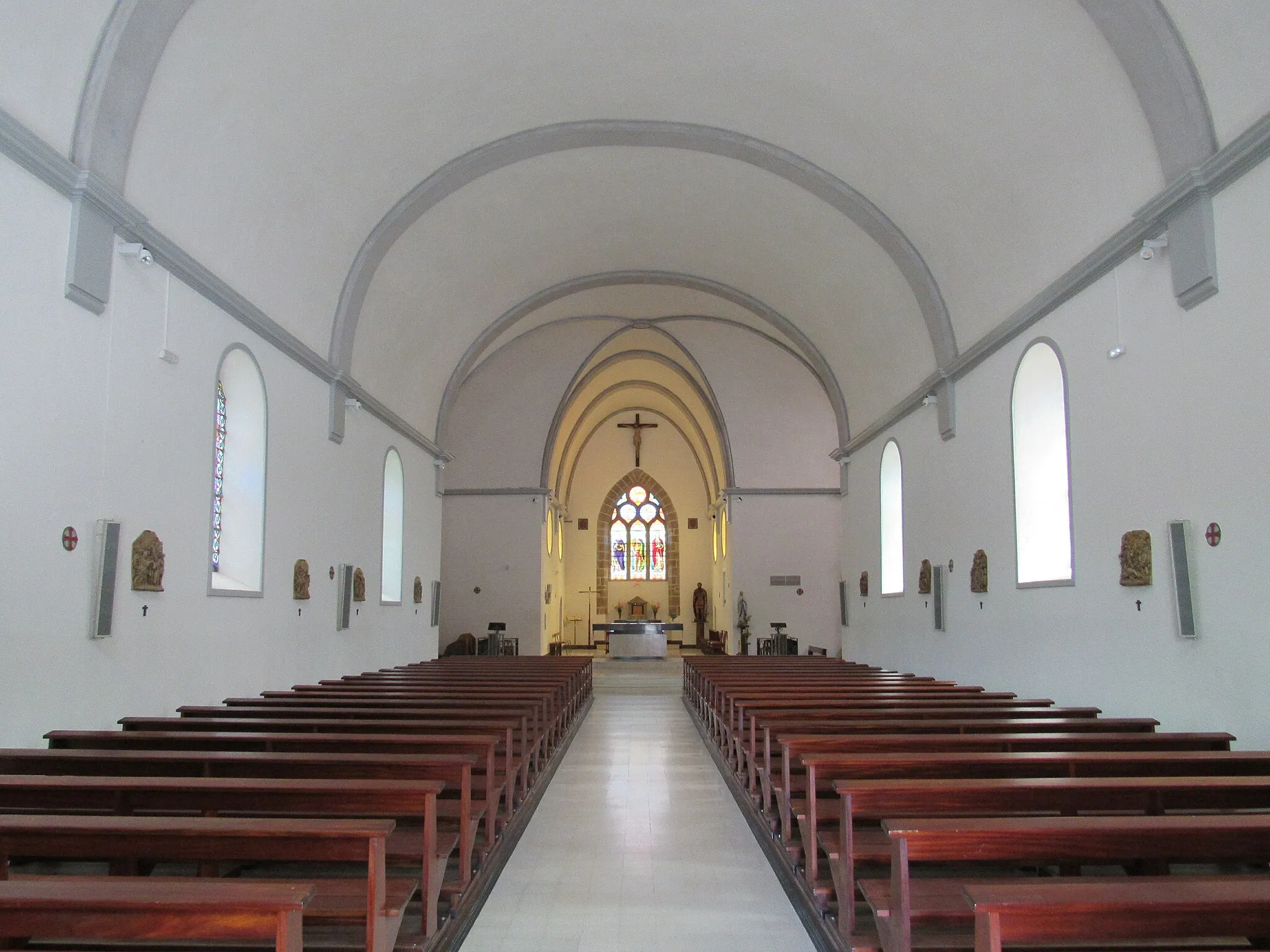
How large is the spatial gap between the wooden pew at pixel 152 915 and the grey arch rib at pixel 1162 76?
22.6ft

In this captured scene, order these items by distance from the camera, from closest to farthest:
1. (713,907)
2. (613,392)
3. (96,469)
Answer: (713,907), (96,469), (613,392)

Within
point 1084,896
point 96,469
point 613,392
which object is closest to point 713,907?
point 1084,896

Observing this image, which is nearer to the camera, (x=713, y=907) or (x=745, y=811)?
(x=713, y=907)

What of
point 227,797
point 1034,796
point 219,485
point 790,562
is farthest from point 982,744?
point 790,562

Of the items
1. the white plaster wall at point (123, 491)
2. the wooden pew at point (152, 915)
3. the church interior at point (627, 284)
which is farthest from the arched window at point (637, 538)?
the wooden pew at point (152, 915)

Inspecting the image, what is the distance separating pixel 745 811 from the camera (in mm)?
7133

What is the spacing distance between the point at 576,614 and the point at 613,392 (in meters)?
7.37

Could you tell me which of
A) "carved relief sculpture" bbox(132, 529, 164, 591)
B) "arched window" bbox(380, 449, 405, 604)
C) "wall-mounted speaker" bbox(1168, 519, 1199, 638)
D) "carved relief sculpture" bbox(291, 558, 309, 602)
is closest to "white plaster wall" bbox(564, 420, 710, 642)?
"arched window" bbox(380, 449, 405, 604)

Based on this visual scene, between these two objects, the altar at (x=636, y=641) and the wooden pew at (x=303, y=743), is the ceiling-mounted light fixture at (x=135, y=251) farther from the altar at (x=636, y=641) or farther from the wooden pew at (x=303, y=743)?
the altar at (x=636, y=641)

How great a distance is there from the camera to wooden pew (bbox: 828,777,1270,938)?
3646 mm

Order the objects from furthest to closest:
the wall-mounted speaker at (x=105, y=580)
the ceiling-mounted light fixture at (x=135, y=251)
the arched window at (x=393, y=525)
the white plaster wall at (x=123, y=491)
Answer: the arched window at (x=393, y=525)
the ceiling-mounted light fixture at (x=135, y=251)
the wall-mounted speaker at (x=105, y=580)
the white plaster wall at (x=123, y=491)

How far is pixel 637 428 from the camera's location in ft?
95.5

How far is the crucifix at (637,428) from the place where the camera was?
29019 millimetres

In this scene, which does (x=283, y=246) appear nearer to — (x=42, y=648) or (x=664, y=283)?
(x=42, y=648)
